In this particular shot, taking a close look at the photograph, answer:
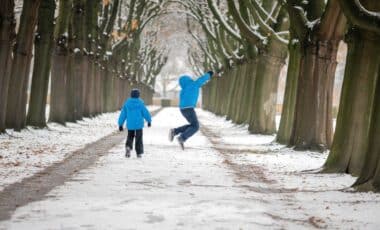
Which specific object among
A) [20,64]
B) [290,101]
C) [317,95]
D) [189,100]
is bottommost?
[189,100]

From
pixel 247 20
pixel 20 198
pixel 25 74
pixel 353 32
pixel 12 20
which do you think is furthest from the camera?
pixel 247 20

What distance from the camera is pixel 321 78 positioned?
56.9 feet

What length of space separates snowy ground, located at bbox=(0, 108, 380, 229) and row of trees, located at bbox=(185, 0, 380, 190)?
2.18 feet

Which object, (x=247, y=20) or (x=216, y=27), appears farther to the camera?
(x=216, y=27)

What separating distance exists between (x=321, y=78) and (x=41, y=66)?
1035 centimetres

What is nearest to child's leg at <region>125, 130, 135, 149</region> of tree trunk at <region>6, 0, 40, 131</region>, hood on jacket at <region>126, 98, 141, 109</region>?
hood on jacket at <region>126, 98, 141, 109</region>

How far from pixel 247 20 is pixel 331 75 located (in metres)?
9.65

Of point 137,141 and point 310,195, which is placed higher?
point 137,141

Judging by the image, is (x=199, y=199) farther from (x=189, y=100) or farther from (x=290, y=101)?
(x=290, y=101)

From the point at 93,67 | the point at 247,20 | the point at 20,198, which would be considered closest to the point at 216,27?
the point at 93,67

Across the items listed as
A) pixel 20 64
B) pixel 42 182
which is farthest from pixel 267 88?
pixel 42 182

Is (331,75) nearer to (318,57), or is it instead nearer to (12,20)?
(318,57)

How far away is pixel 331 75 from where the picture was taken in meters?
17.5

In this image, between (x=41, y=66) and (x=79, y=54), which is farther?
(x=79, y=54)
